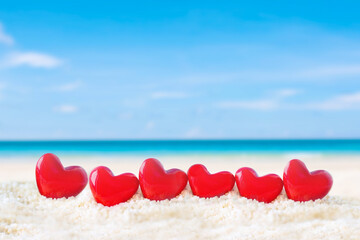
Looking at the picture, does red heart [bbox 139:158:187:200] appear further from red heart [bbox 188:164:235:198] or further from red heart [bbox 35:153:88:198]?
red heart [bbox 35:153:88:198]

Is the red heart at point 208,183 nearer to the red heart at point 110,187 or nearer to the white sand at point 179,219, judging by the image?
the white sand at point 179,219

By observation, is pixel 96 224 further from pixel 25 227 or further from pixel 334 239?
pixel 334 239

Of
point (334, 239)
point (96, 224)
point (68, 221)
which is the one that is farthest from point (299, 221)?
point (68, 221)

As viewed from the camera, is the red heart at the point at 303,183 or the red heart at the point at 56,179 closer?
the red heart at the point at 303,183

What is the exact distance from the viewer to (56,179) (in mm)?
4422

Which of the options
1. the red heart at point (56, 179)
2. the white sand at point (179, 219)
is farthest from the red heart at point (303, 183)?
the red heart at point (56, 179)

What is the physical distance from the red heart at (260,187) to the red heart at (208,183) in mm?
129

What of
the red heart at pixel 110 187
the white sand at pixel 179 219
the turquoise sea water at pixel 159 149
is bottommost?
the white sand at pixel 179 219

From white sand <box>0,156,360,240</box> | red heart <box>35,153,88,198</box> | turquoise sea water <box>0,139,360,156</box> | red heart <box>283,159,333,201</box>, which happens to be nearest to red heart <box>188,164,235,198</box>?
white sand <box>0,156,360,240</box>

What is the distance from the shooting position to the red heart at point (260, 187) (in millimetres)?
4285

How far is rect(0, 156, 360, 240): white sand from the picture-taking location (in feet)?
11.8

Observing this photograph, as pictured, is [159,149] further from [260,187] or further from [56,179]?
[260,187]

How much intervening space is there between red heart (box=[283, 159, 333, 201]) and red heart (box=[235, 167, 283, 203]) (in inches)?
3.9

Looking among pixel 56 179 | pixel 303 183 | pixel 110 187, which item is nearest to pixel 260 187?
pixel 303 183
